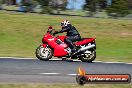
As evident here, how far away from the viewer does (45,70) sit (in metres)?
14.9

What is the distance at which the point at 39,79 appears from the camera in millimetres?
12773

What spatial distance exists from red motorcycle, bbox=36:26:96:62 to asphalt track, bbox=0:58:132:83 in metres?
0.79

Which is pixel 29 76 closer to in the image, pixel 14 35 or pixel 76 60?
pixel 76 60

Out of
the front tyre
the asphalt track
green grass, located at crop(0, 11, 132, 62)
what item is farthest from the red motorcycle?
green grass, located at crop(0, 11, 132, 62)

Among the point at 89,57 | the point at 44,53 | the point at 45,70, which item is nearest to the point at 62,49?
the point at 44,53

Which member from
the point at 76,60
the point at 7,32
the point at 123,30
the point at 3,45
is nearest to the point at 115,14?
the point at 123,30

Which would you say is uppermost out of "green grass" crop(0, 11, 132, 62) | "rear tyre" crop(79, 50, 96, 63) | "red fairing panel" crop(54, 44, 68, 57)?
"red fairing panel" crop(54, 44, 68, 57)

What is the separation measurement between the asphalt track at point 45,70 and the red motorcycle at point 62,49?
31.2 inches

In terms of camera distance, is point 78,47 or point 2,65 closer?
point 2,65

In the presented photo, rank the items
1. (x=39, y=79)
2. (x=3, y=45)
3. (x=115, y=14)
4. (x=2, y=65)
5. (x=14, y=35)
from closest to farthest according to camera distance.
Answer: (x=39, y=79) → (x=2, y=65) → (x=3, y=45) → (x=14, y=35) → (x=115, y=14)

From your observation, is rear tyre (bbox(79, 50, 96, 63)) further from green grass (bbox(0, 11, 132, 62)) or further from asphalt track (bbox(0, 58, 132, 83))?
green grass (bbox(0, 11, 132, 62))

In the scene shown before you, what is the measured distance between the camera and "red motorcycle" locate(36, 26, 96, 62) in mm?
18547

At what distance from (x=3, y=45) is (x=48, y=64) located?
10419 millimetres

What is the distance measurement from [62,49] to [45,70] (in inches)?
161
